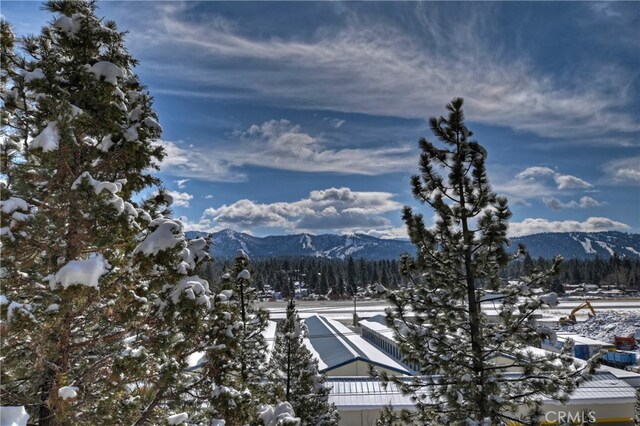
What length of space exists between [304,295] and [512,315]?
134049 mm

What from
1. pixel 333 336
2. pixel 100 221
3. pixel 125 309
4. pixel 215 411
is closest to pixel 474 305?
pixel 215 411

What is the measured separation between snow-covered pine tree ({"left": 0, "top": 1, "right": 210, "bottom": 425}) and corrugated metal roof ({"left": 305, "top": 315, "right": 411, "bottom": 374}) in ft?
74.4

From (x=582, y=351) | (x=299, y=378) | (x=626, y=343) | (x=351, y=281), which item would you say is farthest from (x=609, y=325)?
(x=351, y=281)

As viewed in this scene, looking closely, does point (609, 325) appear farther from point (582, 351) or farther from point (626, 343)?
point (582, 351)

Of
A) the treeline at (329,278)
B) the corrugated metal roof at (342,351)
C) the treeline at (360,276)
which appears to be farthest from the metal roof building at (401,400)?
the treeline at (360,276)

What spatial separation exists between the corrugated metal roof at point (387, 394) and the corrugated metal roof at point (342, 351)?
2.22 m

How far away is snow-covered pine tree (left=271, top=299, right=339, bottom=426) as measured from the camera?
592 inches

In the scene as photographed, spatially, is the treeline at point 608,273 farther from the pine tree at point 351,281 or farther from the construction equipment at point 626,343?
the construction equipment at point 626,343

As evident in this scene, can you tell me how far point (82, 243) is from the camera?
5.49 m

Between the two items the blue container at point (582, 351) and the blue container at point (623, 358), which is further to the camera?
the blue container at point (582, 351)

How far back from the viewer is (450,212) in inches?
344

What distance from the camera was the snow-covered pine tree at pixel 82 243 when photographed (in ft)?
16.4

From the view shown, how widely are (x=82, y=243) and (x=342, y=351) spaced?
96.2 feet

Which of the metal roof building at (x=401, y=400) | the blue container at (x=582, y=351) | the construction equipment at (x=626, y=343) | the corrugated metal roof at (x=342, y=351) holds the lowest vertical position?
the construction equipment at (x=626, y=343)
